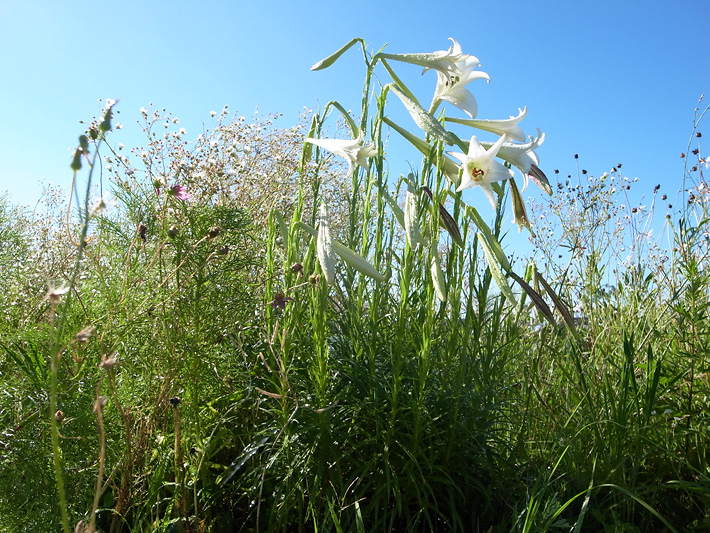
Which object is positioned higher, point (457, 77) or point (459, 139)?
point (457, 77)

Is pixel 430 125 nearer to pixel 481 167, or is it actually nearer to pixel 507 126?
pixel 481 167

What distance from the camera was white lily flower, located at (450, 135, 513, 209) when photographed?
1.40 metres

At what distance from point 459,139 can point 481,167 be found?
0.29 feet

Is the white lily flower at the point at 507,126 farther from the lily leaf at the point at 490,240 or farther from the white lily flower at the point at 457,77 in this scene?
the lily leaf at the point at 490,240

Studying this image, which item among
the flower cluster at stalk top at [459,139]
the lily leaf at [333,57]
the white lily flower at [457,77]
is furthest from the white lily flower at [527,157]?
the lily leaf at [333,57]

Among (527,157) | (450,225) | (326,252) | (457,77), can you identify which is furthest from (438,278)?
(457,77)

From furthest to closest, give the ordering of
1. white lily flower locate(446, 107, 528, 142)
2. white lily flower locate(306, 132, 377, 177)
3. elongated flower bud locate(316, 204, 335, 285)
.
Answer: white lily flower locate(446, 107, 528, 142)
white lily flower locate(306, 132, 377, 177)
elongated flower bud locate(316, 204, 335, 285)

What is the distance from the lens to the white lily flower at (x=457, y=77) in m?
1.46

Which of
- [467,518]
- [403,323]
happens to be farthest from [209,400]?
[467,518]

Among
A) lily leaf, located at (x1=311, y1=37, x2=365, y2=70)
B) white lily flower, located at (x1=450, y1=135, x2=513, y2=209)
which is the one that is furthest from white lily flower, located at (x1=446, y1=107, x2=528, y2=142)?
lily leaf, located at (x1=311, y1=37, x2=365, y2=70)

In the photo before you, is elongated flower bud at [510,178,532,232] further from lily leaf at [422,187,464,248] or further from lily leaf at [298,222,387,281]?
lily leaf at [298,222,387,281]

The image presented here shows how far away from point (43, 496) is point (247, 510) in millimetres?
554

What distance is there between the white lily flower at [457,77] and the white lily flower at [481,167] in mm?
186

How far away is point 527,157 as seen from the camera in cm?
153
